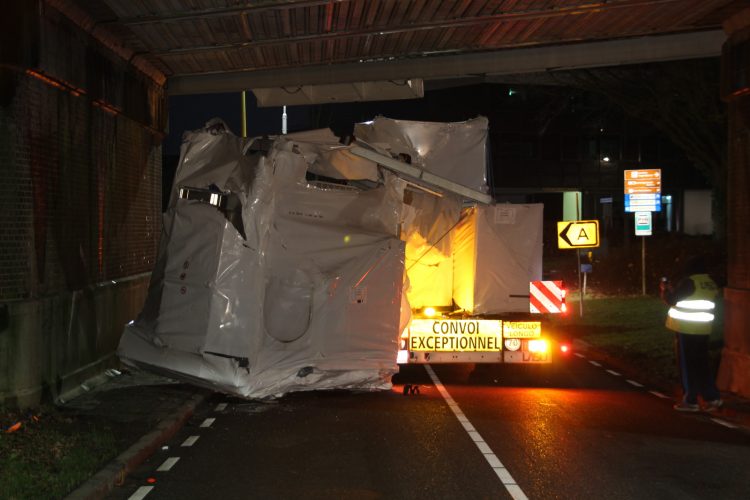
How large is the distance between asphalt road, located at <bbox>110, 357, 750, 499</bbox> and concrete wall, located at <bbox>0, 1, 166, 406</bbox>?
1890mm

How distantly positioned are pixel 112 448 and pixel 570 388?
263 inches

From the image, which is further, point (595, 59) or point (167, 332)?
point (595, 59)

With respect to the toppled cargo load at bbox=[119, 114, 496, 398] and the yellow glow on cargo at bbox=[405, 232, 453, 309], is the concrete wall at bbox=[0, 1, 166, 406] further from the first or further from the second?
the yellow glow on cargo at bbox=[405, 232, 453, 309]

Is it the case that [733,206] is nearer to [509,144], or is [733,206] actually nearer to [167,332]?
[167,332]

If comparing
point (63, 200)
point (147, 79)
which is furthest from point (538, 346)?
point (147, 79)

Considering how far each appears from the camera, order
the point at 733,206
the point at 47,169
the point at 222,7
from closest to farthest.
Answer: the point at 47,169 → the point at 222,7 → the point at 733,206

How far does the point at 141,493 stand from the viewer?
6.66m

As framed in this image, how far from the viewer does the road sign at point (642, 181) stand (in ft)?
67.3

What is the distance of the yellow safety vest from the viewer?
1009cm

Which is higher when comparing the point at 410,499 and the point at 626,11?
the point at 626,11

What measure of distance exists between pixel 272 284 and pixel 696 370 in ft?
17.2

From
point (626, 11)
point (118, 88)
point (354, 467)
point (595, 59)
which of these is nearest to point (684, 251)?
point (595, 59)

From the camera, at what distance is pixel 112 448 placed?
750 cm

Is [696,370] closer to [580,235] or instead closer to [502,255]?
[502,255]
